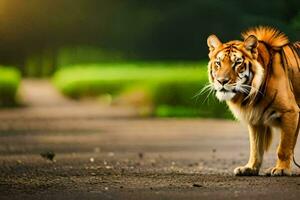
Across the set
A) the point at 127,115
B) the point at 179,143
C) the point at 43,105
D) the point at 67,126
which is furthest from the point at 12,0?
the point at 179,143

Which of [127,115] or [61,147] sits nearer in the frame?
[61,147]

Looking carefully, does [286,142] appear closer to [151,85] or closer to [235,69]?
[235,69]

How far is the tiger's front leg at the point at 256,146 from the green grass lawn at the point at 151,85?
14.1 m

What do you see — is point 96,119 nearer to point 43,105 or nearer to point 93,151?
point 43,105

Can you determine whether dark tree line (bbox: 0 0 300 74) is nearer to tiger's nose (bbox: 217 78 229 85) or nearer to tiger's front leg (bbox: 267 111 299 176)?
tiger's front leg (bbox: 267 111 299 176)

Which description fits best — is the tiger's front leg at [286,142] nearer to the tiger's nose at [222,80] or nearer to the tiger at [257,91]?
the tiger at [257,91]

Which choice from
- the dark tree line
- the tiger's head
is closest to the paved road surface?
the tiger's head

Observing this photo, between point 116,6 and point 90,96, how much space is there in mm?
3428

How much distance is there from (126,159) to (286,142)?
12.0 ft

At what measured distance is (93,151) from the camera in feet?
46.8

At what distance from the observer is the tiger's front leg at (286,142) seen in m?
9.40

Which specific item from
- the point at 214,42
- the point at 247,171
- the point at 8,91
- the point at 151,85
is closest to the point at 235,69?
the point at 214,42

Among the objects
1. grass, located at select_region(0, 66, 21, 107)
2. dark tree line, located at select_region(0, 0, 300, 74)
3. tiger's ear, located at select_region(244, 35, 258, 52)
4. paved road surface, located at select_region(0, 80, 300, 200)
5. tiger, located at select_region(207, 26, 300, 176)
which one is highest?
dark tree line, located at select_region(0, 0, 300, 74)

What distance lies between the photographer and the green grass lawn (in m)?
26.8
